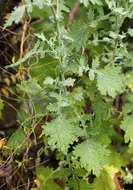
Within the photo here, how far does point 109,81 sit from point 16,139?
1.98 feet

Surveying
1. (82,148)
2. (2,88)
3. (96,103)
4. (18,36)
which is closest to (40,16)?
(18,36)

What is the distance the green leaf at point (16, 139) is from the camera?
1376 millimetres

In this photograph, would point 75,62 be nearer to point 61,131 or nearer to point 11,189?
point 61,131

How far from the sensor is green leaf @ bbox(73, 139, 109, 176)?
4.12 feet

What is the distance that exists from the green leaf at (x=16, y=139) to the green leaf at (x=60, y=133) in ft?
0.87

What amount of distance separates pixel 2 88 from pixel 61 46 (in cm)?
107

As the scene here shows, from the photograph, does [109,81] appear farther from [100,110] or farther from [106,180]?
[106,180]

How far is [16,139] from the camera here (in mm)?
1418

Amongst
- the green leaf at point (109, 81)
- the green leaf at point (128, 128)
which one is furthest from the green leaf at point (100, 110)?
the green leaf at point (109, 81)

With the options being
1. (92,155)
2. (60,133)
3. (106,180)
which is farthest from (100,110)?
(106,180)

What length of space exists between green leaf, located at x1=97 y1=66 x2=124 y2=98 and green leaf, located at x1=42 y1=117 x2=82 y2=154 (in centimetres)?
24

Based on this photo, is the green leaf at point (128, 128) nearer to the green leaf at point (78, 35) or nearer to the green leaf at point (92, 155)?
the green leaf at point (92, 155)

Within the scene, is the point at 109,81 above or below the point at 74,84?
below

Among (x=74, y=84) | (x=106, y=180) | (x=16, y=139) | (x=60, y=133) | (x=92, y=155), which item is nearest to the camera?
(x=60, y=133)
